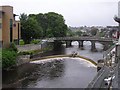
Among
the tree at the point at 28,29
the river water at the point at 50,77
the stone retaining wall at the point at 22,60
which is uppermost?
the tree at the point at 28,29

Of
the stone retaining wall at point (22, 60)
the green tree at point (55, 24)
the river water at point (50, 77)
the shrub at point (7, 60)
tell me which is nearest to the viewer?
the river water at point (50, 77)

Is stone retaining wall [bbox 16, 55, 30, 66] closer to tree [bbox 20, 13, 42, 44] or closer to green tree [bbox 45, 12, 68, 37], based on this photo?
tree [bbox 20, 13, 42, 44]

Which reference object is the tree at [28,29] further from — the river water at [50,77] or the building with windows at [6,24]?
the river water at [50,77]

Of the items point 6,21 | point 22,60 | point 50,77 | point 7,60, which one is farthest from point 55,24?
point 50,77

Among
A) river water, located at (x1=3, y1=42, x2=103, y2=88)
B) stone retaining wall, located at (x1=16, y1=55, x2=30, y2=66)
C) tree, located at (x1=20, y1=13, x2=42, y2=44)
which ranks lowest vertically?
river water, located at (x1=3, y1=42, x2=103, y2=88)

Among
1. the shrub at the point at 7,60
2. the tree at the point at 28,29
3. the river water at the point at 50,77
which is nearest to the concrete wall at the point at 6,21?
the shrub at the point at 7,60

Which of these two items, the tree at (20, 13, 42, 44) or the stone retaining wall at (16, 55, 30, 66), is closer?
the stone retaining wall at (16, 55, 30, 66)

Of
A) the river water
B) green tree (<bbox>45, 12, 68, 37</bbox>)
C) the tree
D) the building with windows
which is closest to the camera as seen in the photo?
the river water

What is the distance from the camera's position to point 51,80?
3691 centimetres

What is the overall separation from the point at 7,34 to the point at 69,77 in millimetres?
22160

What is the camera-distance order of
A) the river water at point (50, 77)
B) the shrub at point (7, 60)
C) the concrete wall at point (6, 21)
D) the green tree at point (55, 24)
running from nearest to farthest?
the river water at point (50, 77), the shrub at point (7, 60), the concrete wall at point (6, 21), the green tree at point (55, 24)

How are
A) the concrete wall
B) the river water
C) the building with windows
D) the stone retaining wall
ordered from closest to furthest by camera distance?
the river water < the stone retaining wall < the building with windows < the concrete wall

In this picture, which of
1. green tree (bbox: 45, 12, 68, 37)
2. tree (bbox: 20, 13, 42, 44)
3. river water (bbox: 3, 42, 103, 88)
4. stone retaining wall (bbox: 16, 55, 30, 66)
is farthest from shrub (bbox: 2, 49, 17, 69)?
green tree (bbox: 45, 12, 68, 37)

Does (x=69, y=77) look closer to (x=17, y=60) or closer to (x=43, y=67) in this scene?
(x=43, y=67)
